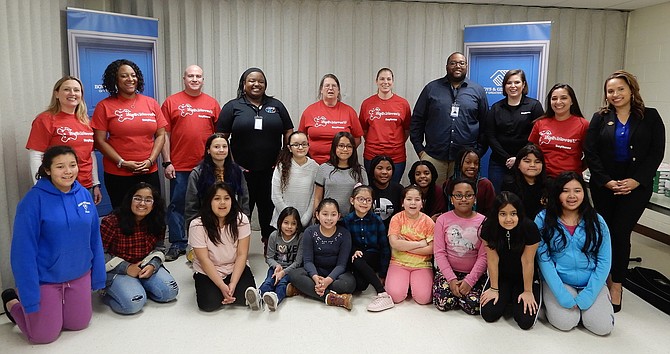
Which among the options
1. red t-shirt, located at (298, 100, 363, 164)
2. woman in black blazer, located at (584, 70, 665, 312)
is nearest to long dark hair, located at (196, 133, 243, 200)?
red t-shirt, located at (298, 100, 363, 164)

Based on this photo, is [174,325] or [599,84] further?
[599,84]

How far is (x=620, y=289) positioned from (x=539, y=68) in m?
2.55

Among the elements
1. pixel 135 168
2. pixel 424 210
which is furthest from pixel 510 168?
pixel 135 168

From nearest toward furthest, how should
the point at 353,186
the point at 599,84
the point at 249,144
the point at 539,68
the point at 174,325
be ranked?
the point at 174,325 < the point at 353,186 < the point at 249,144 < the point at 539,68 < the point at 599,84

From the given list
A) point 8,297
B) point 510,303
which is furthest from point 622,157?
point 8,297

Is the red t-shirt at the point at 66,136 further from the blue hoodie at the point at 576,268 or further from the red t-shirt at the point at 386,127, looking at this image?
the blue hoodie at the point at 576,268

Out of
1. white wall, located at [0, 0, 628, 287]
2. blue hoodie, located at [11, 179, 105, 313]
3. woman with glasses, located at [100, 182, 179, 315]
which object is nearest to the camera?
blue hoodie, located at [11, 179, 105, 313]

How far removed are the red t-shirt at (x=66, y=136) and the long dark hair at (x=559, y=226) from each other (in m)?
2.90

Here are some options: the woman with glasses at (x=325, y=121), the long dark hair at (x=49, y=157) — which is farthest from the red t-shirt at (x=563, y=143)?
the long dark hair at (x=49, y=157)

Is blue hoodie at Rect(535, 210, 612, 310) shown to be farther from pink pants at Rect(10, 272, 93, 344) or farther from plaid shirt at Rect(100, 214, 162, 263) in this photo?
pink pants at Rect(10, 272, 93, 344)

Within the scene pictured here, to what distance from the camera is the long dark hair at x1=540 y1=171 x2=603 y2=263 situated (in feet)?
10.3

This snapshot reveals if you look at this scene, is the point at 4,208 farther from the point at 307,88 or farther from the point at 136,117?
the point at 307,88

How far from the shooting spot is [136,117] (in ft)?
12.9

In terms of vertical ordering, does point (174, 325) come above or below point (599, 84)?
below
